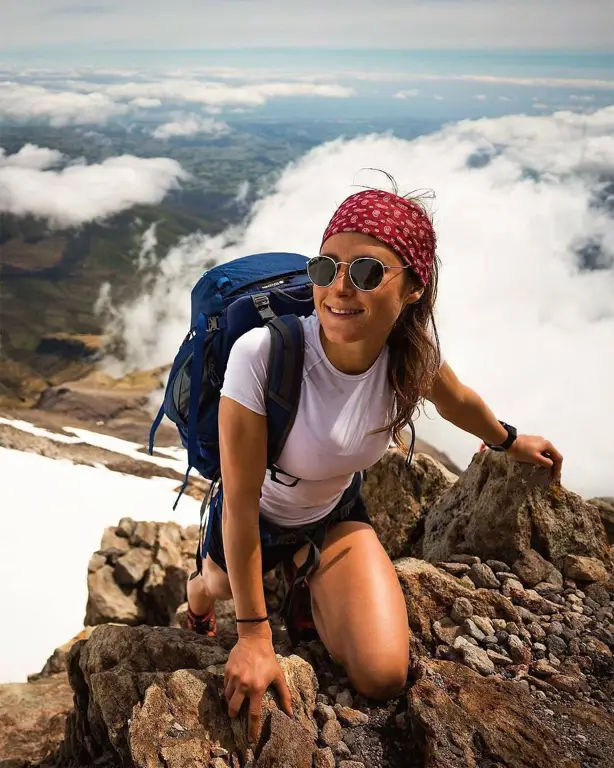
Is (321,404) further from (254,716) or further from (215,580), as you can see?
(215,580)

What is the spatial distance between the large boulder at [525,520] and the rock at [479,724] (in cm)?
146

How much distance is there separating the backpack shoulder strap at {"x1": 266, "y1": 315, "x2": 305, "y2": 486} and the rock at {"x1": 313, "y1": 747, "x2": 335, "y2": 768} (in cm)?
159

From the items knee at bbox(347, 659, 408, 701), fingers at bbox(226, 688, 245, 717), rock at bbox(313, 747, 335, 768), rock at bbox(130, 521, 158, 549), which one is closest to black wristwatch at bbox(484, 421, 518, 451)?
knee at bbox(347, 659, 408, 701)

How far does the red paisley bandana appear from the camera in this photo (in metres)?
3.10

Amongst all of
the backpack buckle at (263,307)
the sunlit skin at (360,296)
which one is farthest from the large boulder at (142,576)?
the sunlit skin at (360,296)

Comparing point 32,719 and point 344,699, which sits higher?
point 344,699

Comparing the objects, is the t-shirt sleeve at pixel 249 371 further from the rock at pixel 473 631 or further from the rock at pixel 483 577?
the rock at pixel 483 577

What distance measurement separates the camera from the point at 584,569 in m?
4.78

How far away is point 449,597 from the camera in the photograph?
4480mm

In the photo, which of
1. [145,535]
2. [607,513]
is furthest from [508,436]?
[145,535]

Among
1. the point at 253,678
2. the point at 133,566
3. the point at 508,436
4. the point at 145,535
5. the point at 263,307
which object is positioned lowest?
the point at 133,566

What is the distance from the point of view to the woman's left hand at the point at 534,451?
4656mm

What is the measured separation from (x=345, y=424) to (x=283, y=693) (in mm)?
1475

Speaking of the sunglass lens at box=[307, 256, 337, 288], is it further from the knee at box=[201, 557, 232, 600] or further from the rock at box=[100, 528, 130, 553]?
the rock at box=[100, 528, 130, 553]
